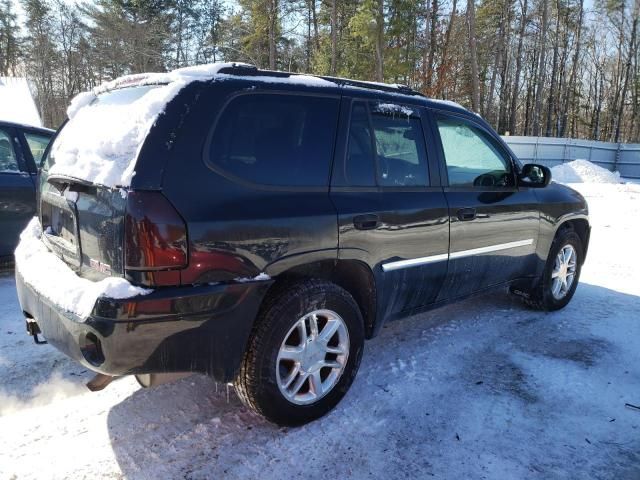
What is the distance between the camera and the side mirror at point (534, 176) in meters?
4.06

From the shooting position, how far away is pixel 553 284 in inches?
184

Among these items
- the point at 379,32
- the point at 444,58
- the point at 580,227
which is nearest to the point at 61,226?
the point at 580,227

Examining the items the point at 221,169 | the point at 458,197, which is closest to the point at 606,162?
the point at 458,197

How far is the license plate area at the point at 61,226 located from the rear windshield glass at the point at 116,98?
225 millimetres

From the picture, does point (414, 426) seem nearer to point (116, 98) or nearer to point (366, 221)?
point (366, 221)

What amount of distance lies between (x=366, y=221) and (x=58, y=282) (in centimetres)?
166

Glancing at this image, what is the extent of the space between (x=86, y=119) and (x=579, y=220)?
4552mm

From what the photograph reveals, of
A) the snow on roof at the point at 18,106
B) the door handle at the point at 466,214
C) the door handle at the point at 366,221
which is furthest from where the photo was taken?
the snow on roof at the point at 18,106

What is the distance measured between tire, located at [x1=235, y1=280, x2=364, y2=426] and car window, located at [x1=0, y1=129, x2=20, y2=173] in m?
4.23

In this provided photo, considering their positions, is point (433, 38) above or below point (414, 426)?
above

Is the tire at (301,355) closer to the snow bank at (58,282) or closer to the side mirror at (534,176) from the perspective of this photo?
the snow bank at (58,282)

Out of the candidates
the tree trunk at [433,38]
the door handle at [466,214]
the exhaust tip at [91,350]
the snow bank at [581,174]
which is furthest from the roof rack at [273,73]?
the tree trunk at [433,38]

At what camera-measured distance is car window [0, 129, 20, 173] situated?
520 centimetres

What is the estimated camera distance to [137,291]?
206 cm
